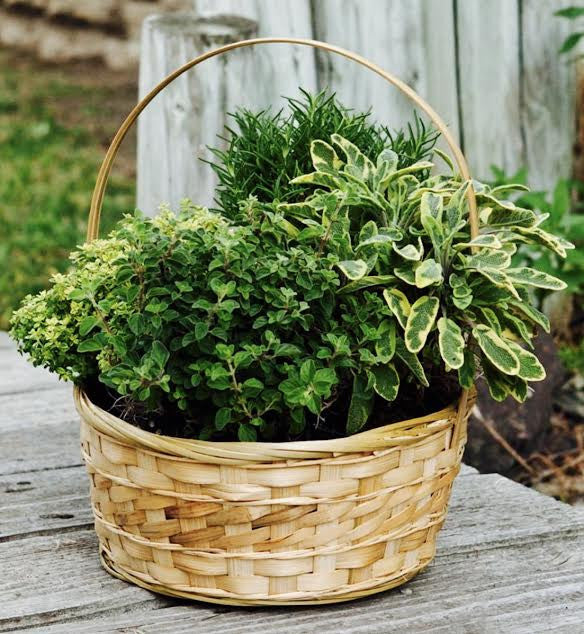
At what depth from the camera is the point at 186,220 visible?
5.18 feet

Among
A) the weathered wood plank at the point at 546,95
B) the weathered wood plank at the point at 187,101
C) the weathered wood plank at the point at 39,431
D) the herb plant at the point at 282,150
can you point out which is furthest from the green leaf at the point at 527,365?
the weathered wood plank at the point at 546,95

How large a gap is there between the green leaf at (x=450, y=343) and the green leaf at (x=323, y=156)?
35 centimetres

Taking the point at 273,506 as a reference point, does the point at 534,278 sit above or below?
above

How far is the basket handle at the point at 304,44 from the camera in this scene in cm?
150

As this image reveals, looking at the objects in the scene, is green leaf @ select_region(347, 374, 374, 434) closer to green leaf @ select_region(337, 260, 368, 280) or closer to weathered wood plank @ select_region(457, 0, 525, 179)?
green leaf @ select_region(337, 260, 368, 280)

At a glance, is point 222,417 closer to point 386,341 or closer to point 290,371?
point 290,371

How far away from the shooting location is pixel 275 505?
56.2 inches

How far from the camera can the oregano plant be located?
4.61ft

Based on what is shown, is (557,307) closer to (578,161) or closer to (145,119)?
(578,161)

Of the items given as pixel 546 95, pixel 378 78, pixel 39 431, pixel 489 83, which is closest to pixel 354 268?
pixel 39 431

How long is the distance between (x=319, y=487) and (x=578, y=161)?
252 cm

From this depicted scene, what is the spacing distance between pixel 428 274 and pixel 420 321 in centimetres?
7

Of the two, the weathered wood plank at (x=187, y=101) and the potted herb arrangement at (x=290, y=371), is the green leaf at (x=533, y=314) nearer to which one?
the potted herb arrangement at (x=290, y=371)

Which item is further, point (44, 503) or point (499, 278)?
point (44, 503)
